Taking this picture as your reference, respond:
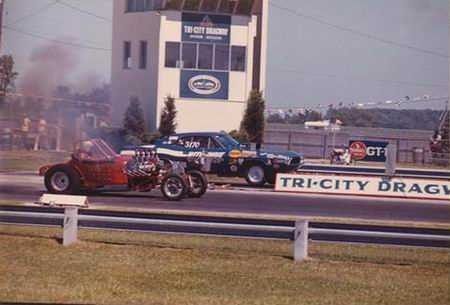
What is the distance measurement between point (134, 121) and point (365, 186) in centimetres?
599

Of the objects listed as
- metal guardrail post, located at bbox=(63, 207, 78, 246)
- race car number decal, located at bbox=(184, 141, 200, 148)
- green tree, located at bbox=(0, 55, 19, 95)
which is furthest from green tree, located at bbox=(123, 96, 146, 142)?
metal guardrail post, located at bbox=(63, 207, 78, 246)

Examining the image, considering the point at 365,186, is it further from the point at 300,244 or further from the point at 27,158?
the point at 300,244

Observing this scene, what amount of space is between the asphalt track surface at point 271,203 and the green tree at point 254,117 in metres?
1.71

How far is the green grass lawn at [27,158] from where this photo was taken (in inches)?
642

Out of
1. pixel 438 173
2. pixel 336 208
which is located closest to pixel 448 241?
pixel 336 208

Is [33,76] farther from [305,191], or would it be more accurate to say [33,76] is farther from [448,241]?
[305,191]

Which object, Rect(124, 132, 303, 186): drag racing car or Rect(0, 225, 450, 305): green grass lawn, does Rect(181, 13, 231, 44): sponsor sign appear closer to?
Rect(124, 132, 303, 186): drag racing car

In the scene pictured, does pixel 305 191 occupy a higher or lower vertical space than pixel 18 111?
lower

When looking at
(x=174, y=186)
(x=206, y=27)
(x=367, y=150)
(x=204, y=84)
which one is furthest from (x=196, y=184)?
(x=367, y=150)

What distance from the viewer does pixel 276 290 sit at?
400 inches

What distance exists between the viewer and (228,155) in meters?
23.7

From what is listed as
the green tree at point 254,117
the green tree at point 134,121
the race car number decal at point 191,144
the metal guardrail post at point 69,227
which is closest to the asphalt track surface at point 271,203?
the race car number decal at point 191,144

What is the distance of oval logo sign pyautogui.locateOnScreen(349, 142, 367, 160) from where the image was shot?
2838 cm

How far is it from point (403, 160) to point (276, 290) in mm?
25648
